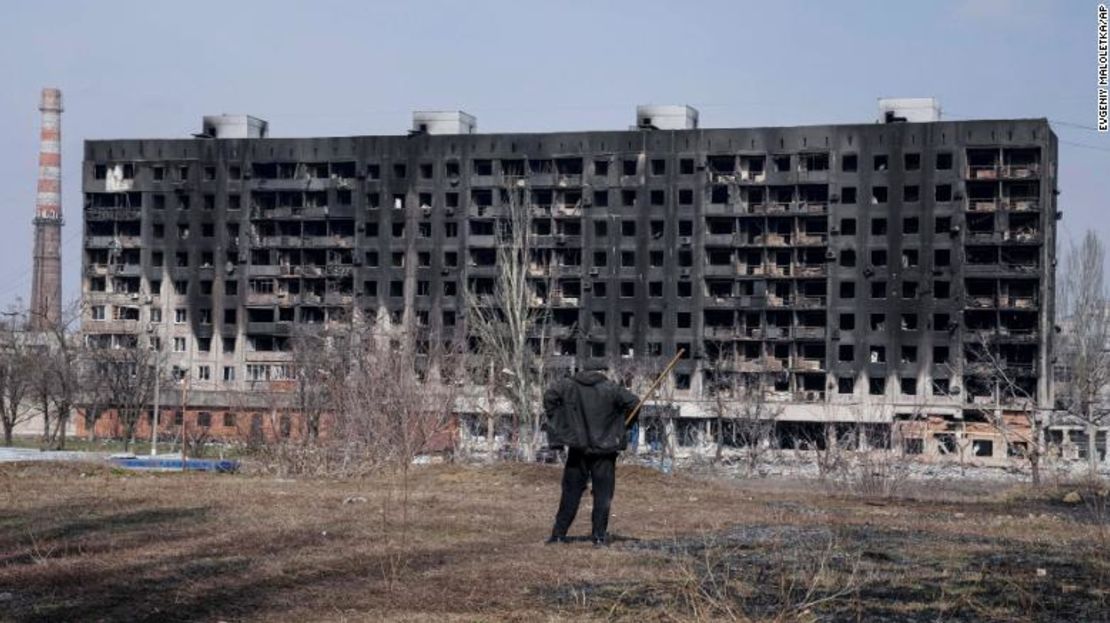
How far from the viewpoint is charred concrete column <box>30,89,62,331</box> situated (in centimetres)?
12244

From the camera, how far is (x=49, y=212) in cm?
12275

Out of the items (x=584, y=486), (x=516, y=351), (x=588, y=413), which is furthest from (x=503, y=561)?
(x=516, y=351)

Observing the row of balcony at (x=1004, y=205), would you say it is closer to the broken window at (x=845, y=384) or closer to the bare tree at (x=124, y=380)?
the broken window at (x=845, y=384)

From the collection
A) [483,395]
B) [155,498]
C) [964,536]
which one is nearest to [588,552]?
[964,536]

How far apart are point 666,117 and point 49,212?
Answer: 173ft

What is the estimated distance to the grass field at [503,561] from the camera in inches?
391

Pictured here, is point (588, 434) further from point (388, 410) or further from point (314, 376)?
point (314, 376)

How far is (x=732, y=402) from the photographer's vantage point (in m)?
92.1

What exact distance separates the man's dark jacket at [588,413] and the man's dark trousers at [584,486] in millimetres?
146

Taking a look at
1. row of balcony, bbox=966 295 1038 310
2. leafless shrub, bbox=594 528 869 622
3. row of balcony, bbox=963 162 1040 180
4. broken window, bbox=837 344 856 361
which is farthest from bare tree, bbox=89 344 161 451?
leafless shrub, bbox=594 528 869 622

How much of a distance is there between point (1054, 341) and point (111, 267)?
62445 millimetres

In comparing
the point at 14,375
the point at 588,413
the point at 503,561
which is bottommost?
the point at 14,375

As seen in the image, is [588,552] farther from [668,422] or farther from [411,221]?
[411,221]

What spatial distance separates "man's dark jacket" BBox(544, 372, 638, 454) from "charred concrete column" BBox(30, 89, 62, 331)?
4401 inches
